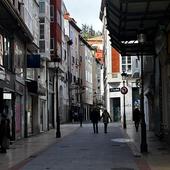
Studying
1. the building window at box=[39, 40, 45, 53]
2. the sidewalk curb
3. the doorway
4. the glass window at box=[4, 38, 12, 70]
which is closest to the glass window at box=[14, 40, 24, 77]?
the glass window at box=[4, 38, 12, 70]

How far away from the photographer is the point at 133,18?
22547 mm

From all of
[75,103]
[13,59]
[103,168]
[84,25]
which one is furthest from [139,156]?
[84,25]

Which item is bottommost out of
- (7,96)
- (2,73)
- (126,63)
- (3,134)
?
(3,134)

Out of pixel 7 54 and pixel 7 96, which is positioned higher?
pixel 7 54

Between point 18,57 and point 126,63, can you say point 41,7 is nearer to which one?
point 18,57

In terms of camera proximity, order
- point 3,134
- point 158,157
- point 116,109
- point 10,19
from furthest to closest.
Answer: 1. point 116,109
2. point 10,19
3. point 3,134
4. point 158,157

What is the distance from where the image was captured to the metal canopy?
→ 19920mm

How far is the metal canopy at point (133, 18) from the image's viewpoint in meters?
19.9

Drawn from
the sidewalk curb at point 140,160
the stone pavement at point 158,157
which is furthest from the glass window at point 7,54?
the sidewalk curb at point 140,160

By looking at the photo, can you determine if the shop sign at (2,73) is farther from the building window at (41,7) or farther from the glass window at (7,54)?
the building window at (41,7)

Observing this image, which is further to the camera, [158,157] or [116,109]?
[116,109]

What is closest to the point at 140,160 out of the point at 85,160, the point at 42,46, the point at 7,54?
the point at 85,160

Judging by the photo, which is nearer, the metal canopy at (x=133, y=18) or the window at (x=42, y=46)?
the metal canopy at (x=133, y=18)

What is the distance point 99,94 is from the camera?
14200 cm
